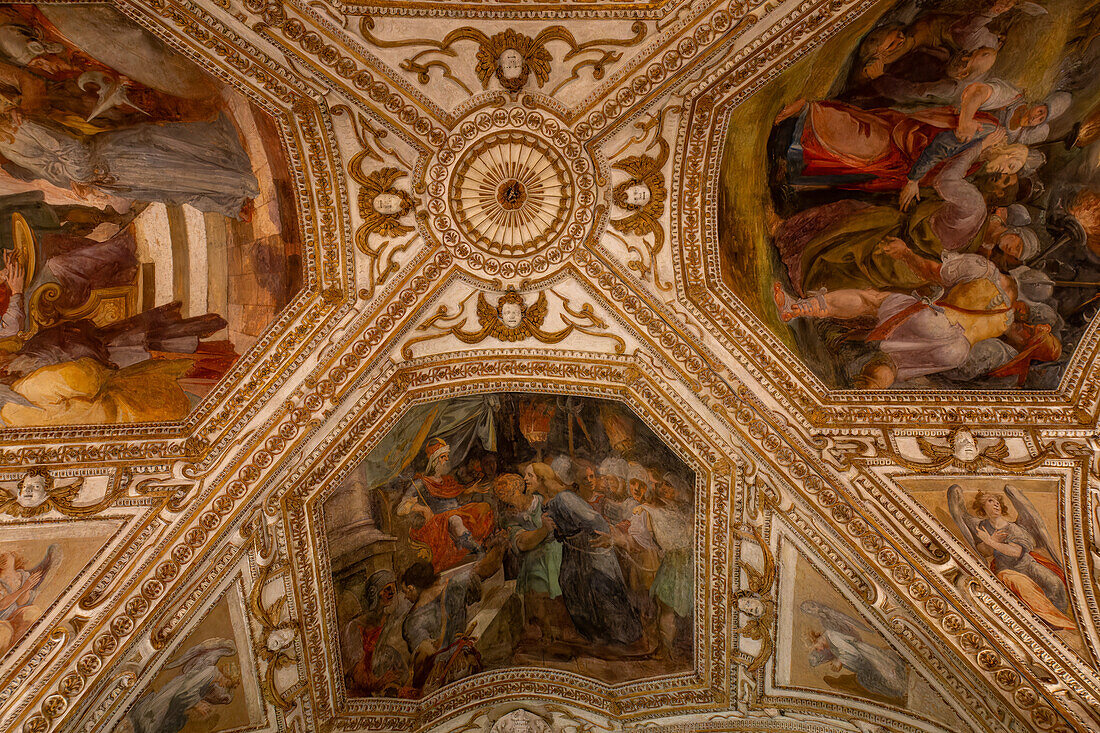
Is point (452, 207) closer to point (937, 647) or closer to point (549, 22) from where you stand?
point (549, 22)

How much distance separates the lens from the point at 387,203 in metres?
9.22

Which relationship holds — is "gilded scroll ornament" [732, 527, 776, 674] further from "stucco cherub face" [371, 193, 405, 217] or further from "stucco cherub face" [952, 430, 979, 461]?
"stucco cherub face" [371, 193, 405, 217]

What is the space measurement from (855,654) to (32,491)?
324 inches

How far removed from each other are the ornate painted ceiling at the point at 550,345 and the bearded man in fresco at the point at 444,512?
47mm

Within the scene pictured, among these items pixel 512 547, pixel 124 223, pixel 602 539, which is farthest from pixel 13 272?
pixel 602 539

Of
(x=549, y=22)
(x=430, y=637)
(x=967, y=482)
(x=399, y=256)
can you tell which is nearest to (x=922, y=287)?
(x=967, y=482)

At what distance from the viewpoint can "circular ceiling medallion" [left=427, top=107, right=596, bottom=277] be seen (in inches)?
360

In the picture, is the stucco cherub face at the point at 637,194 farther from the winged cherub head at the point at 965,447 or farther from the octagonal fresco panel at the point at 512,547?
the winged cherub head at the point at 965,447

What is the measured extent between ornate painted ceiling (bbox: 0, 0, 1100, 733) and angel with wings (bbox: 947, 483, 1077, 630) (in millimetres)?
28

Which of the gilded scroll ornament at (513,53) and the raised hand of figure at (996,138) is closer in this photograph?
the raised hand of figure at (996,138)

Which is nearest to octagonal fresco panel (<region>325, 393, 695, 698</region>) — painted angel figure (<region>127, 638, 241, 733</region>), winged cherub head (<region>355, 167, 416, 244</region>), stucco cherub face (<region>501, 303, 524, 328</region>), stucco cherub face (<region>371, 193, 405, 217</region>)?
stucco cherub face (<region>501, 303, 524, 328</region>)

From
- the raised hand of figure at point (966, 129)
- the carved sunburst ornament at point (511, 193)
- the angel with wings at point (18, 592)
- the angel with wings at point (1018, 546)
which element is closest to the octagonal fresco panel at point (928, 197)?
the raised hand of figure at point (966, 129)

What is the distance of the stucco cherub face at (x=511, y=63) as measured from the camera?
860 centimetres

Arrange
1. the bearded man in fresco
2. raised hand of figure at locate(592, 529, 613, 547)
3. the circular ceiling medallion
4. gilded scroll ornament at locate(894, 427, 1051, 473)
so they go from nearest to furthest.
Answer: gilded scroll ornament at locate(894, 427, 1051, 473), the circular ceiling medallion, the bearded man in fresco, raised hand of figure at locate(592, 529, 613, 547)
